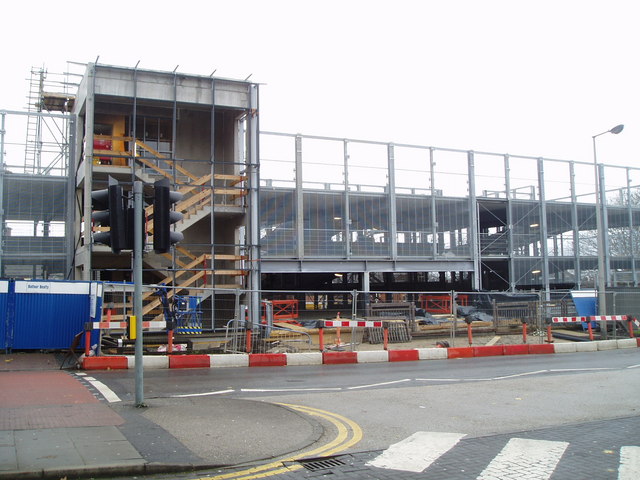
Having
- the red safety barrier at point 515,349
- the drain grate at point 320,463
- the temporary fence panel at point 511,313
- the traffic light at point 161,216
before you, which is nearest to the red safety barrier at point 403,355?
the red safety barrier at point 515,349

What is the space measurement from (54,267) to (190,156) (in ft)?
25.1

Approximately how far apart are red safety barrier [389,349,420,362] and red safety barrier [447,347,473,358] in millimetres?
1180

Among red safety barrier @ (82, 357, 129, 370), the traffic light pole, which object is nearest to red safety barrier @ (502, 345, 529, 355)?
red safety barrier @ (82, 357, 129, 370)

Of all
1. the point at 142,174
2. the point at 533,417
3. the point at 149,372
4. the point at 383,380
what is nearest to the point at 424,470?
the point at 533,417

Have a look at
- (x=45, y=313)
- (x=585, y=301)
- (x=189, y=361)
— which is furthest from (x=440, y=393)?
(x=585, y=301)

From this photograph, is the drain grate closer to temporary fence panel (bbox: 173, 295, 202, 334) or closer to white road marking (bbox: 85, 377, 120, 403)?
white road marking (bbox: 85, 377, 120, 403)

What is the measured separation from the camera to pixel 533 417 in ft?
28.1

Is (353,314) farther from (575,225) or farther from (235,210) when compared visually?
(575,225)

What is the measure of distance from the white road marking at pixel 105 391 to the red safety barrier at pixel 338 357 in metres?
6.43

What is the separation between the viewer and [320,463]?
6156 mm

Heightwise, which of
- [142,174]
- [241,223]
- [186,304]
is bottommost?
[186,304]

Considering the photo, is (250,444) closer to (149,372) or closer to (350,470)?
(350,470)

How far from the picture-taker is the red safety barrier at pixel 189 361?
1423 cm

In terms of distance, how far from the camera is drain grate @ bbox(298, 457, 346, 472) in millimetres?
5995
